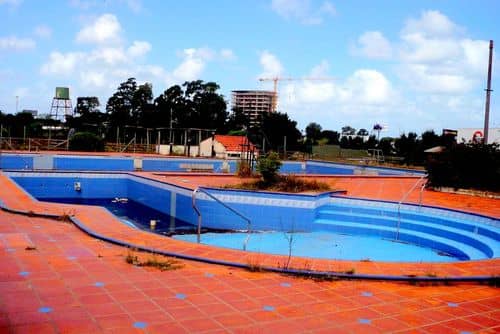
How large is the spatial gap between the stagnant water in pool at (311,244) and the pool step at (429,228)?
19.4 inches

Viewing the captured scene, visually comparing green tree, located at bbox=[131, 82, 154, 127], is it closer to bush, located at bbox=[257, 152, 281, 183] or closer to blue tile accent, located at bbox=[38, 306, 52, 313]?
bush, located at bbox=[257, 152, 281, 183]

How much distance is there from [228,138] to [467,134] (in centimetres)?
1608

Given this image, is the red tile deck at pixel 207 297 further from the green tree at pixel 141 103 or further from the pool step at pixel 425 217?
the green tree at pixel 141 103

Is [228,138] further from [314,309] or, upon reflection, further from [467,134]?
[314,309]

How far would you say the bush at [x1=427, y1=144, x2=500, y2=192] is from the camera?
13.1m

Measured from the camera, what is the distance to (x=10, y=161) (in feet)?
60.0

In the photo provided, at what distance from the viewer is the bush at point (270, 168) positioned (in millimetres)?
11711

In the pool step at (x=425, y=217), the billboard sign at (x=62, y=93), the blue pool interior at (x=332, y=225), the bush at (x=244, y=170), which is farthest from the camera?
the billboard sign at (x=62, y=93)

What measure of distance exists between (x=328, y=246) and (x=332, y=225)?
54.1 inches

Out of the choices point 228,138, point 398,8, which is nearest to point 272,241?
point 398,8

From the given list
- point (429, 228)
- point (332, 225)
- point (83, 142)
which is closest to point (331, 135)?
point (83, 142)

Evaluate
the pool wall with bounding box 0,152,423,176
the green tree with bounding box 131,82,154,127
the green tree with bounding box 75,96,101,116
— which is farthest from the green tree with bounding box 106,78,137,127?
the pool wall with bounding box 0,152,423,176

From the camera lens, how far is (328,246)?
8.88 meters

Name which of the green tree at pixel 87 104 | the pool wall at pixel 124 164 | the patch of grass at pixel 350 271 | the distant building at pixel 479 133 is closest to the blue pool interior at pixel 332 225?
the patch of grass at pixel 350 271
